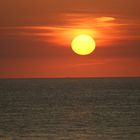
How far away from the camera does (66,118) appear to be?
253ft

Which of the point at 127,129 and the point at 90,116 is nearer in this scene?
the point at 127,129

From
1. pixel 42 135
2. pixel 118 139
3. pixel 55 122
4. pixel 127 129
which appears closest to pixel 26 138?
pixel 42 135

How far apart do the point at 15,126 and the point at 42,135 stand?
10555 mm

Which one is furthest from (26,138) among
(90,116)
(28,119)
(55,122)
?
(90,116)

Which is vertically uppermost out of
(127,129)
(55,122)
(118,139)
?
(55,122)

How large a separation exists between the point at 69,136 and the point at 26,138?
14.0 feet

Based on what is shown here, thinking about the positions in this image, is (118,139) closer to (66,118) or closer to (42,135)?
(42,135)

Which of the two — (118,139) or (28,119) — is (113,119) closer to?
(28,119)

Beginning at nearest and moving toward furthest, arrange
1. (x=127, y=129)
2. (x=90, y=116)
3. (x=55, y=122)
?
(x=127, y=129) < (x=55, y=122) < (x=90, y=116)

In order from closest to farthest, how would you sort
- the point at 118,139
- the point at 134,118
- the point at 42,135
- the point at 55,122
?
the point at 118,139 → the point at 42,135 → the point at 55,122 → the point at 134,118

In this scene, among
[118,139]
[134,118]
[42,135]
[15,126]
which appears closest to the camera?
[118,139]

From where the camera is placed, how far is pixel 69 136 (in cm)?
5347

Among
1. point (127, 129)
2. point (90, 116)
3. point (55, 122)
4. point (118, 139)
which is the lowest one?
point (118, 139)

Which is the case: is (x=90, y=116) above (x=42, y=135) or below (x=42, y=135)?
above
